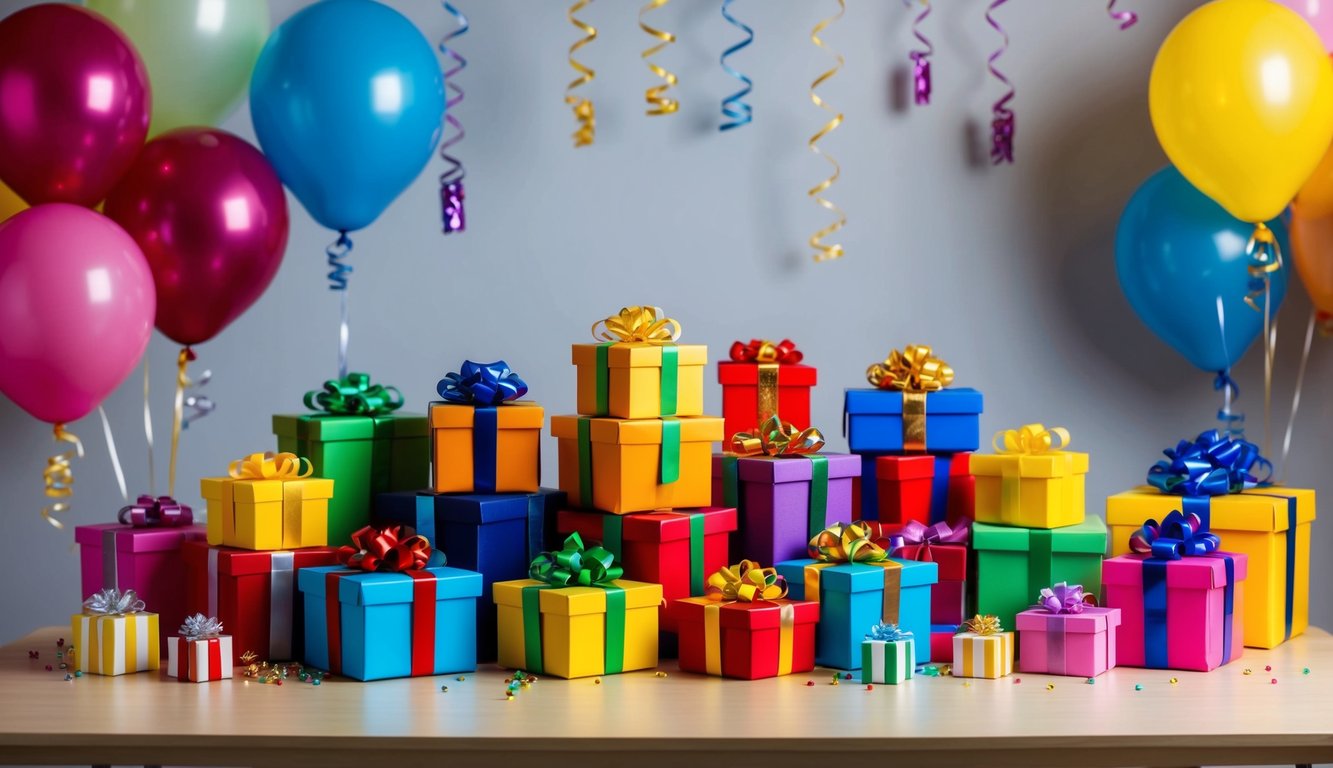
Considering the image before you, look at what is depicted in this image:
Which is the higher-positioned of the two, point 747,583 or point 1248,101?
point 1248,101

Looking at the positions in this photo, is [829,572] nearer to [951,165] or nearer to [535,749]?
[535,749]

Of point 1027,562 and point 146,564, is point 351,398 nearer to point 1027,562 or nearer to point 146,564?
point 146,564

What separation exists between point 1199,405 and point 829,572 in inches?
52.7

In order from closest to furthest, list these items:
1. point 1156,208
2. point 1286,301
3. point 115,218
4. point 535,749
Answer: point 535,749, point 115,218, point 1156,208, point 1286,301

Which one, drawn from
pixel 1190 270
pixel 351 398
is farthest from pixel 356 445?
pixel 1190 270

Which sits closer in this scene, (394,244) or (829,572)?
(829,572)

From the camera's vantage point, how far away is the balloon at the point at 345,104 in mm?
2020

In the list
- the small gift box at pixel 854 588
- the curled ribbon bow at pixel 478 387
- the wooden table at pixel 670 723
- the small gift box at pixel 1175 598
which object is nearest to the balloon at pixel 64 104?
the curled ribbon bow at pixel 478 387

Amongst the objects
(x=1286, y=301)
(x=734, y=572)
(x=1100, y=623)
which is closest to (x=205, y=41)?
(x=734, y=572)

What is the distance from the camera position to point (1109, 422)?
8.98 ft

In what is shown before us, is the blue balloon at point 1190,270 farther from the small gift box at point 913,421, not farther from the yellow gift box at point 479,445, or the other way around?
the yellow gift box at point 479,445

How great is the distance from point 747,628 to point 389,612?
0.41 metres

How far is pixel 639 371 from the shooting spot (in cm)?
179

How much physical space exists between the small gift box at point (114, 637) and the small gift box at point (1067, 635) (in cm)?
105
